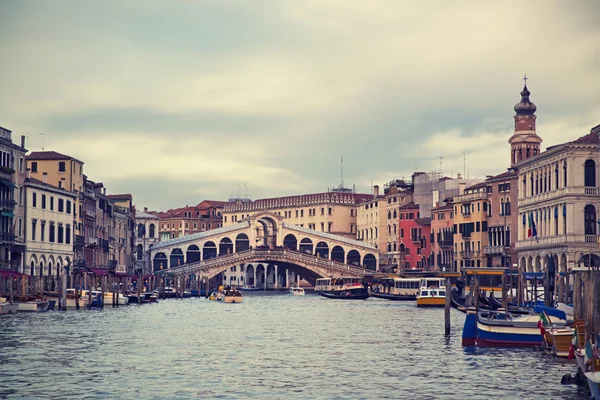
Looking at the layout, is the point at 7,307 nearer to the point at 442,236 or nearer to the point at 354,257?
the point at 442,236

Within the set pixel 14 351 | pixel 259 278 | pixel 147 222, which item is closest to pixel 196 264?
pixel 259 278

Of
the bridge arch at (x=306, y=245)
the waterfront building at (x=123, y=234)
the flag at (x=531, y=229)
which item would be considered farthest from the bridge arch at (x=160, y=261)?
the flag at (x=531, y=229)

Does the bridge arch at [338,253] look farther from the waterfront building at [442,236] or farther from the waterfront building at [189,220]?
the waterfront building at [189,220]

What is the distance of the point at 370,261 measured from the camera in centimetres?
12356

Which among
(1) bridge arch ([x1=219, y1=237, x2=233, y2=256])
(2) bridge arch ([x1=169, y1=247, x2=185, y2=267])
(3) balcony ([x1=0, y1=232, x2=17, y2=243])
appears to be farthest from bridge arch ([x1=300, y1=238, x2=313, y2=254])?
(3) balcony ([x1=0, y1=232, x2=17, y2=243])

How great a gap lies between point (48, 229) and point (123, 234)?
3371 cm

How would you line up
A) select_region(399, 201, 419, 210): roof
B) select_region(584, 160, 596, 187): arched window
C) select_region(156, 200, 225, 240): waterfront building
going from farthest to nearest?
1. select_region(156, 200, 225, 240): waterfront building
2. select_region(399, 201, 419, 210): roof
3. select_region(584, 160, 596, 187): arched window

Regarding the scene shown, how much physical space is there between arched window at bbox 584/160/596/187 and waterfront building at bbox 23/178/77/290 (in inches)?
1250

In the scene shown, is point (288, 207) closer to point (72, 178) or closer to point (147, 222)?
point (147, 222)

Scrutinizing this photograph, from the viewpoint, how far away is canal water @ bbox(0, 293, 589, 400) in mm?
26547

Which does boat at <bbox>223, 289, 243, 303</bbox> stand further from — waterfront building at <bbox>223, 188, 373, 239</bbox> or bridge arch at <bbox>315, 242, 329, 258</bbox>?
waterfront building at <bbox>223, 188, 373, 239</bbox>

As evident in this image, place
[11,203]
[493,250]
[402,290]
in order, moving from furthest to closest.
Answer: [493,250], [402,290], [11,203]

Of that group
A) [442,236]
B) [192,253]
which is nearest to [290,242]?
[192,253]

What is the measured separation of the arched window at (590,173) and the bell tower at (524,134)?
31985 millimetres
